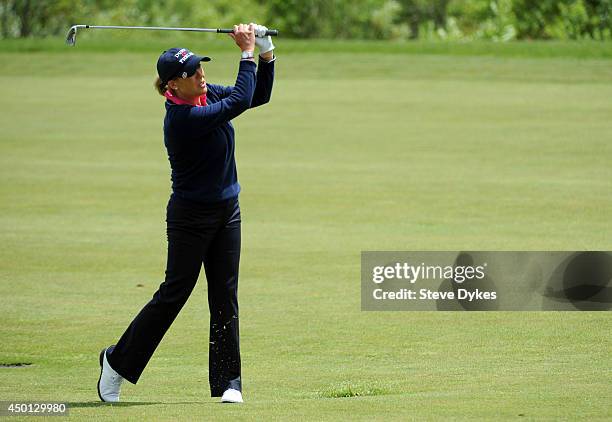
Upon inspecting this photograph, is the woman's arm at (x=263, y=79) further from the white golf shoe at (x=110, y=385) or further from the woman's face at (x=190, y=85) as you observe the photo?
the white golf shoe at (x=110, y=385)

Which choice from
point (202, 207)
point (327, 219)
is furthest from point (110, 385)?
point (327, 219)

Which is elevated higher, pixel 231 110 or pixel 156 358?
pixel 231 110

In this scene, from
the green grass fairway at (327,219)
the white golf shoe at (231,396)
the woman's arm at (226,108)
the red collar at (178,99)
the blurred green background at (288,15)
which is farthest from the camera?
the blurred green background at (288,15)

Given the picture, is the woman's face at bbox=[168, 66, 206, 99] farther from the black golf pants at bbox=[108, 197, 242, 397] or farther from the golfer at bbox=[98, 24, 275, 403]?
the black golf pants at bbox=[108, 197, 242, 397]

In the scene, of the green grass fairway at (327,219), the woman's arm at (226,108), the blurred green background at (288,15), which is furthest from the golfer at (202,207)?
the blurred green background at (288,15)

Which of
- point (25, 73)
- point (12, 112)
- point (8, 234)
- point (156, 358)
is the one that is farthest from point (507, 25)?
point (156, 358)

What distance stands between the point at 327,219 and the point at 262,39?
24.2ft

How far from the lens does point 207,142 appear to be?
7059 millimetres

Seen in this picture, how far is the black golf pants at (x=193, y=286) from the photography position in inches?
282

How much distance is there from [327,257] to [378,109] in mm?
12223

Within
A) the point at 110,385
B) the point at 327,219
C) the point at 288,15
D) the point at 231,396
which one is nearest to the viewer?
the point at 231,396

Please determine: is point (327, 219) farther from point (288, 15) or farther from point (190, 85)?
point (288, 15)

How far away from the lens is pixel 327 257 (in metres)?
12.3

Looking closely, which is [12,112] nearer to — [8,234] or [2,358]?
[8,234]
